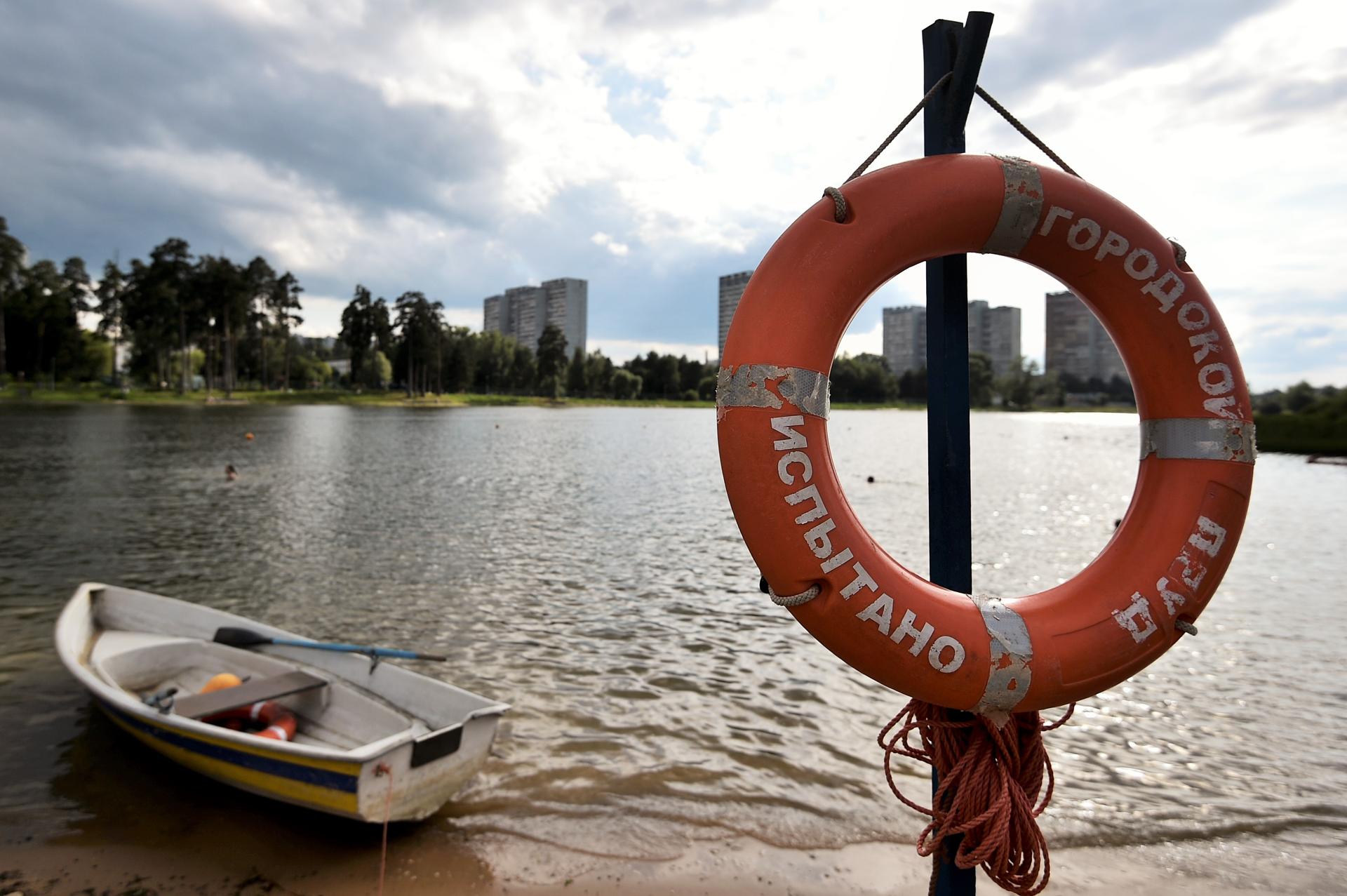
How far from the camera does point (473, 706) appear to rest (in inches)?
173

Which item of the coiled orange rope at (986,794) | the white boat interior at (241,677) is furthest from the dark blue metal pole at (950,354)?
the white boat interior at (241,677)

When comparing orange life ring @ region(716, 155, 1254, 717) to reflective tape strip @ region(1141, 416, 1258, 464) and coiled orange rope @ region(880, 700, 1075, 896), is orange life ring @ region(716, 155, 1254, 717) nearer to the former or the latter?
reflective tape strip @ region(1141, 416, 1258, 464)

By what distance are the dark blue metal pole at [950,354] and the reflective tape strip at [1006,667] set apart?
0.15 m

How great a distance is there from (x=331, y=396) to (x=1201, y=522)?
8417cm

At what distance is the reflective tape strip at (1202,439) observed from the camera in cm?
199

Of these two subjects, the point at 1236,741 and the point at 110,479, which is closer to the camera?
the point at 1236,741

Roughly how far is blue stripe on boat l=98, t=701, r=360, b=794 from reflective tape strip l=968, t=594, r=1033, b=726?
325cm

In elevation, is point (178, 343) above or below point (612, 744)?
above

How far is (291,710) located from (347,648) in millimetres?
492

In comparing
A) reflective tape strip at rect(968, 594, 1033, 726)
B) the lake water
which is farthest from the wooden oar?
reflective tape strip at rect(968, 594, 1033, 726)

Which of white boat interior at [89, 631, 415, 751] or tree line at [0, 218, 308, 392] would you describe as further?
tree line at [0, 218, 308, 392]

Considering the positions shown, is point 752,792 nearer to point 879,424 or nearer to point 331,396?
point 879,424

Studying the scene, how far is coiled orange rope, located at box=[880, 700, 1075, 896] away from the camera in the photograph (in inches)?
78.6

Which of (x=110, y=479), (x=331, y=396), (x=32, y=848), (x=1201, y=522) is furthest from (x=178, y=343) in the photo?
(x=1201, y=522)
